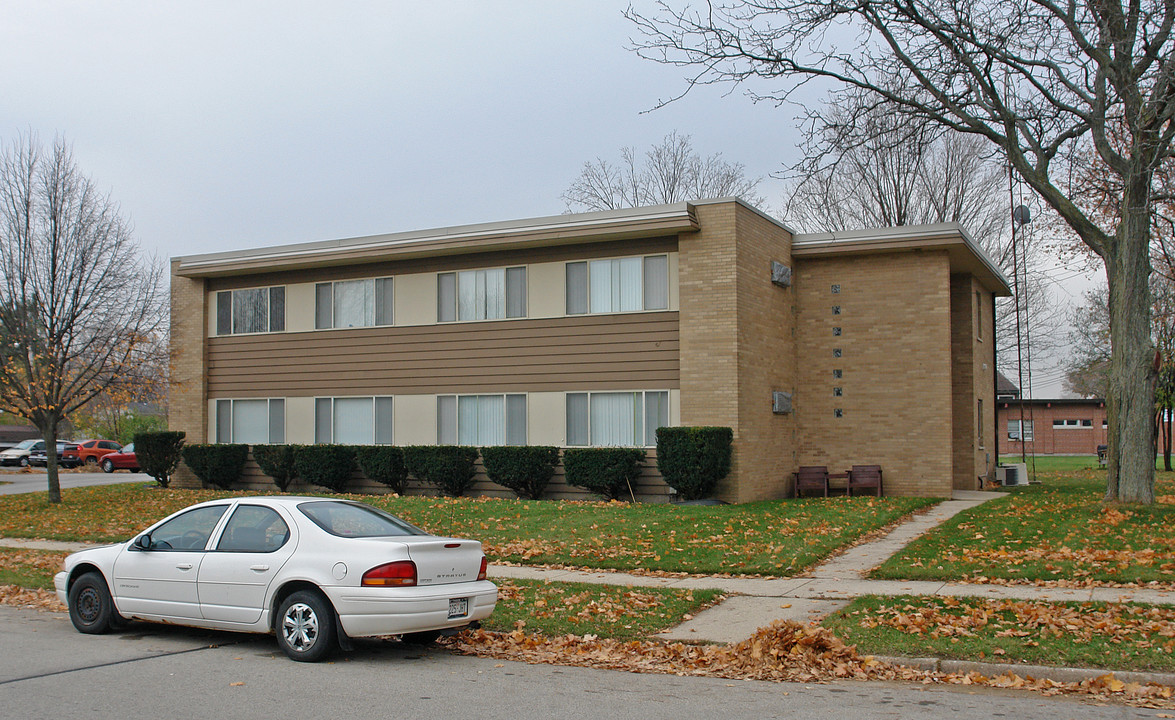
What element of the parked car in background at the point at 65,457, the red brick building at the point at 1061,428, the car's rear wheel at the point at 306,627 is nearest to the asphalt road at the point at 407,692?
the car's rear wheel at the point at 306,627

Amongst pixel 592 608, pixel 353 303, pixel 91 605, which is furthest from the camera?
pixel 353 303

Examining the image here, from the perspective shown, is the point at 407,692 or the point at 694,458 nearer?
the point at 407,692

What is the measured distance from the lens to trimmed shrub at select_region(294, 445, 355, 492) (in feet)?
77.2

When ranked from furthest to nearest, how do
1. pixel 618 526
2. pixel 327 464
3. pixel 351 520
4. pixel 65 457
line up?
pixel 65 457 → pixel 327 464 → pixel 618 526 → pixel 351 520

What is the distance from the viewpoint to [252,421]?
25.9 metres

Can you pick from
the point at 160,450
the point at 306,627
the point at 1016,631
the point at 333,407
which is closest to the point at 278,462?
the point at 333,407

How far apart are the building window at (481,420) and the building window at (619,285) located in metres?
2.62

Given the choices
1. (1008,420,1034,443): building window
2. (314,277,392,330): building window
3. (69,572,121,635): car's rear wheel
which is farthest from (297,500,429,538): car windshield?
(1008,420,1034,443): building window

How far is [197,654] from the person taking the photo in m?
8.85

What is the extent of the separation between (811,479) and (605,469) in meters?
4.61

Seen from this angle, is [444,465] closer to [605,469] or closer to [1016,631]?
[605,469]

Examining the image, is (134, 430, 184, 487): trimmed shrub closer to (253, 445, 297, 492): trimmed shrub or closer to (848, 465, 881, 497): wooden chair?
(253, 445, 297, 492): trimmed shrub

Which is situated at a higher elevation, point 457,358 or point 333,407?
point 457,358

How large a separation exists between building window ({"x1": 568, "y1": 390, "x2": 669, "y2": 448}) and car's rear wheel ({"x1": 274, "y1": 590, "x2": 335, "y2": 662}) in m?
12.8
